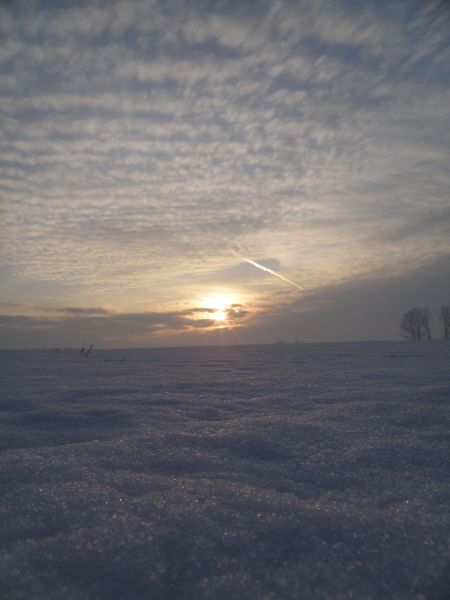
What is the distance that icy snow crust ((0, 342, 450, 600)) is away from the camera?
1.42 m

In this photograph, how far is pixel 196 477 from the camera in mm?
2357

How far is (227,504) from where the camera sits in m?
1.97

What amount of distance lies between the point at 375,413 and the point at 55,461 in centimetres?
296

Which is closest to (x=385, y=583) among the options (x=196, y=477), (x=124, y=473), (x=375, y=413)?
(x=196, y=477)

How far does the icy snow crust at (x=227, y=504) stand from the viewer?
1.42m

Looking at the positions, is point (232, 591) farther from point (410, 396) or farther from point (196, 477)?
point (410, 396)

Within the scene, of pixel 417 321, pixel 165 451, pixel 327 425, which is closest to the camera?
pixel 165 451

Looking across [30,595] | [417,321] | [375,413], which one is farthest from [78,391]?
[417,321]

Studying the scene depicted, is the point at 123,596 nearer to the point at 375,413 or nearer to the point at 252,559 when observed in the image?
the point at 252,559

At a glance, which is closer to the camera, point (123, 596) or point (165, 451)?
point (123, 596)

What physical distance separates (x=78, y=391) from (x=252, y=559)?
4465 millimetres

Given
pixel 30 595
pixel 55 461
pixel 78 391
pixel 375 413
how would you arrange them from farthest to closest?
pixel 78 391, pixel 375 413, pixel 55 461, pixel 30 595

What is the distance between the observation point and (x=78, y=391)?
5.41 metres

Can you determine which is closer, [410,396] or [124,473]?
[124,473]
